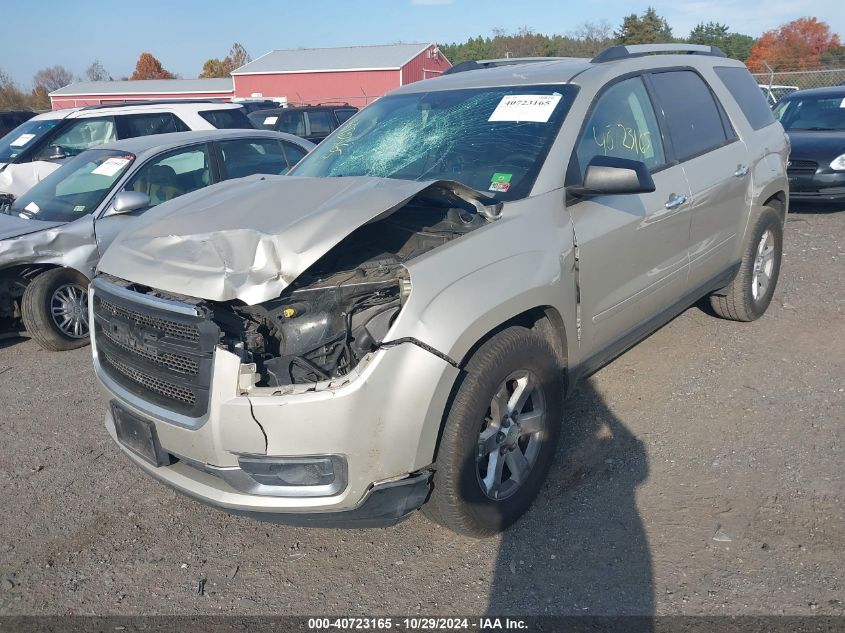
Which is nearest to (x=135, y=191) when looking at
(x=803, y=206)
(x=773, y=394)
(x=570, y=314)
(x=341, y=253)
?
(x=341, y=253)

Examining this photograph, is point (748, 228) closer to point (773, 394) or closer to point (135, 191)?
point (773, 394)

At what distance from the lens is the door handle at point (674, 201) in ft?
12.9

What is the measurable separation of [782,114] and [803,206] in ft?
5.28

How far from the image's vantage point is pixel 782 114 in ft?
36.1

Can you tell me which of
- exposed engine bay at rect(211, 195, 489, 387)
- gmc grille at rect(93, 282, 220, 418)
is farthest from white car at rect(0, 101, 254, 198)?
exposed engine bay at rect(211, 195, 489, 387)

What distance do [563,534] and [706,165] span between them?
8.28 ft

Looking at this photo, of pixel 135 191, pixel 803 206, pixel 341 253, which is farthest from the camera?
pixel 803 206

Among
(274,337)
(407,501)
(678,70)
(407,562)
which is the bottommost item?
(407,562)

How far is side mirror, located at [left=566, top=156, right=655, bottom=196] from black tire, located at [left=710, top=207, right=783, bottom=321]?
2.24 metres

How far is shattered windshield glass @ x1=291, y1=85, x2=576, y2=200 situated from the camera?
3465 millimetres

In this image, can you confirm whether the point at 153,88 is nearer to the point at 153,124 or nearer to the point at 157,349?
the point at 153,124

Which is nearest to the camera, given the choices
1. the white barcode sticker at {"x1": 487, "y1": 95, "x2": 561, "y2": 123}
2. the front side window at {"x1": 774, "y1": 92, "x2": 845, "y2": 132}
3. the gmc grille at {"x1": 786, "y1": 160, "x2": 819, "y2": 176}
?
the white barcode sticker at {"x1": 487, "y1": 95, "x2": 561, "y2": 123}

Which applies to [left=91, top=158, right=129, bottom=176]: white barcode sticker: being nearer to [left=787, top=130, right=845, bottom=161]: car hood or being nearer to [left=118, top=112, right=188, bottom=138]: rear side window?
[left=118, top=112, right=188, bottom=138]: rear side window

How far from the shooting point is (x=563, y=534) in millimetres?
3125
